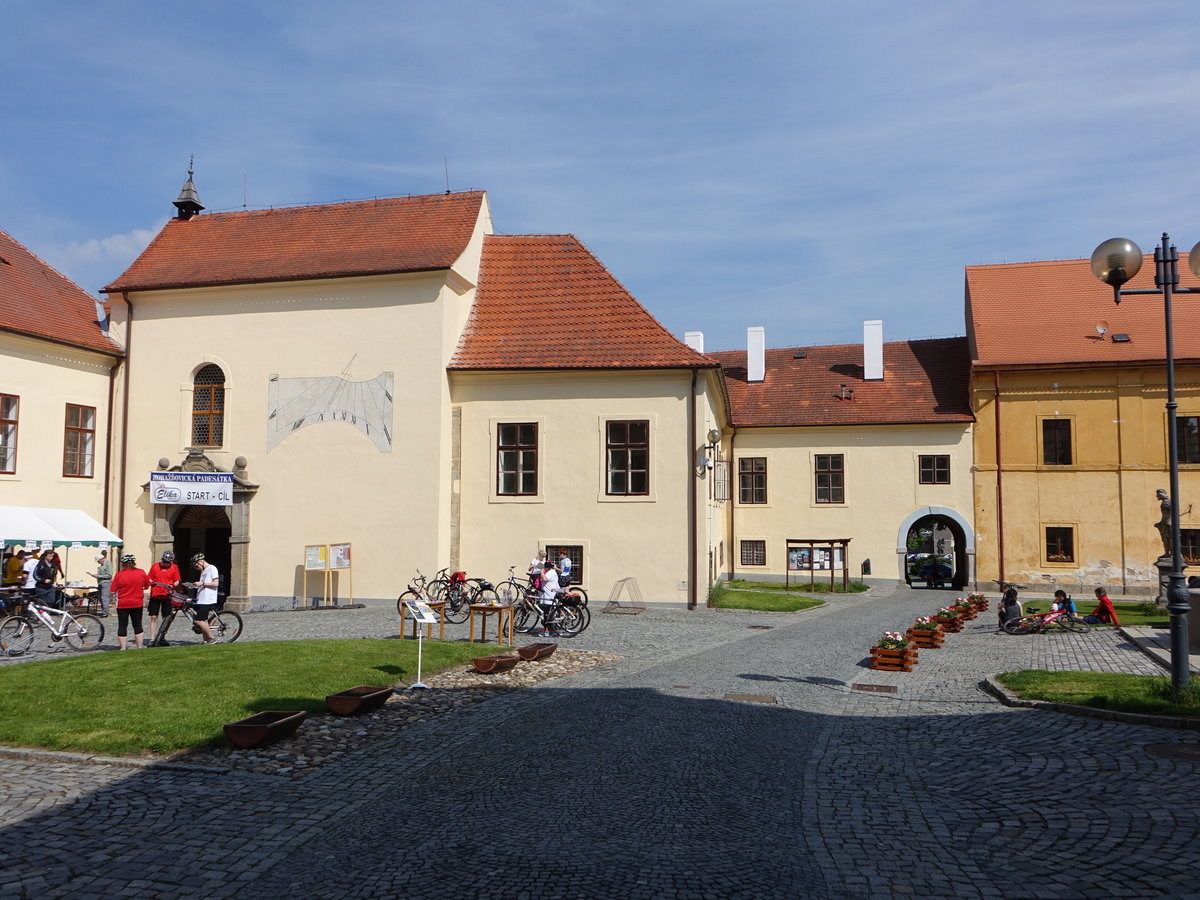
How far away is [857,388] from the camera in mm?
37531

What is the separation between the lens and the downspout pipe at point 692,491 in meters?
23.5

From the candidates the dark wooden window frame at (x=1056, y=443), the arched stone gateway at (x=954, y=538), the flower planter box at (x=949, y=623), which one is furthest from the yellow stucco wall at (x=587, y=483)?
the dark wooden window frame at (x=1056, y=443)

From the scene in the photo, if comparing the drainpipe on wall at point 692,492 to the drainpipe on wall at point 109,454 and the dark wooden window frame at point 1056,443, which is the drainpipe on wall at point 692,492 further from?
the dark wooden window frame at point 1056,443

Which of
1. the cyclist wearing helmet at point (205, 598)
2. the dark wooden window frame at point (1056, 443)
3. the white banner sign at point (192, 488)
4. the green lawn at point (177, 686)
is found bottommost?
the green lawn at point (177, 686)

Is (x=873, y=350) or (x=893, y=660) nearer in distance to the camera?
(x=893, y=660)

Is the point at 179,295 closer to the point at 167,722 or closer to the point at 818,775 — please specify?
the point at 167,722

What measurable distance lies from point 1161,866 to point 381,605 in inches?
790

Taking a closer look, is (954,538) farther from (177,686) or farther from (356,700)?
(177,686)

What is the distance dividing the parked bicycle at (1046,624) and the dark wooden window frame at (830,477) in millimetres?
15987


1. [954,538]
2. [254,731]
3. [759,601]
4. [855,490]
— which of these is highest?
[855,490]

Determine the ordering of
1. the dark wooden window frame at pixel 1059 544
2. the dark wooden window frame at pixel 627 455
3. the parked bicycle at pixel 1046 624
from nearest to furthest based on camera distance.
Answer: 1. the parked bicycle at pixel 1046 624
2. the dark wooden window frame at pixel 627 455
3. the dark wooden window frame at pixel 1059 544

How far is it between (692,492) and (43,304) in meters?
17.6

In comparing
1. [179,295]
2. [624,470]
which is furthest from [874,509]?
[179,295]

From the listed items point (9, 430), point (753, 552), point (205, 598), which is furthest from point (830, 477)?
point (9, 430)
